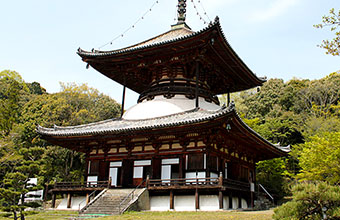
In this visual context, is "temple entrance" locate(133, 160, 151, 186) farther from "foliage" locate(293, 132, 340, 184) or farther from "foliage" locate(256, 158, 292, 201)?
"foliage" locate(256, 158, 292, 201)

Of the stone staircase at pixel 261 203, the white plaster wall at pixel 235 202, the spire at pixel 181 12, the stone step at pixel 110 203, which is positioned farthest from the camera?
the spire at pixel 181 12

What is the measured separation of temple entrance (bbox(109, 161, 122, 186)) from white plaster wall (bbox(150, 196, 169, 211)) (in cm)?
353

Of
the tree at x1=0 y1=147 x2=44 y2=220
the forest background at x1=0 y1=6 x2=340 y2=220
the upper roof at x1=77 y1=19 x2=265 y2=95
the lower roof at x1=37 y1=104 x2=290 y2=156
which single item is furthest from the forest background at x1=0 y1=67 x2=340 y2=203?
the tree at x1=0 y1=147 x2=44 y2=220

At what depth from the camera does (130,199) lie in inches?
641

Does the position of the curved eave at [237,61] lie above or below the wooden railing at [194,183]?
above

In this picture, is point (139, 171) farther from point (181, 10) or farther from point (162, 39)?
point (181, 10)

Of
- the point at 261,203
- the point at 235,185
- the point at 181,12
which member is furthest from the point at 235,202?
the point at 181,12

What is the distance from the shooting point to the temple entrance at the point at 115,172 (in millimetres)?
19969

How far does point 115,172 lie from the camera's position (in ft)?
66.0

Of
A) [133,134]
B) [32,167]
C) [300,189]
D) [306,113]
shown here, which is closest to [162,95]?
[133,134]

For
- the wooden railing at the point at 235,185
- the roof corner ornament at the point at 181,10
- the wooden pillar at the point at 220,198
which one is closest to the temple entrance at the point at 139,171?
the wooden railing at the point at 235,185

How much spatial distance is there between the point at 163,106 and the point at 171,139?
3214 mm

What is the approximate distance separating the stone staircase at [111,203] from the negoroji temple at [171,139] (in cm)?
6

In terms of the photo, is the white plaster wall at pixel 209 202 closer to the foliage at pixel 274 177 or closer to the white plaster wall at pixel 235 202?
the white plaster wall at pixel 235 202
